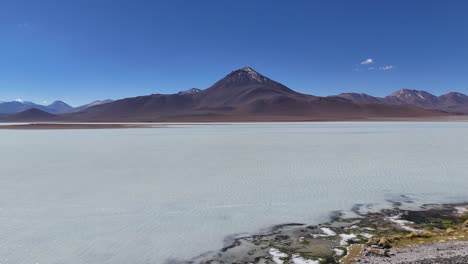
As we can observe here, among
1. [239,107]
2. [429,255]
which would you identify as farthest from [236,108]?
[429,255]

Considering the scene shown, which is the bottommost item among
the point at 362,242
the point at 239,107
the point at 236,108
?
the point at 362,242

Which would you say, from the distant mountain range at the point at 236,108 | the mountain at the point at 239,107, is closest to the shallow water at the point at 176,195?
the mountain at the point at 239,107

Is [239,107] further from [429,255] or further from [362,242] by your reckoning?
[429,255]

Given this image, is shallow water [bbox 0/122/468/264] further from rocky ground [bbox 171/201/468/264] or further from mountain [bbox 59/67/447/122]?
mountain [bbox 59/67/447/122]

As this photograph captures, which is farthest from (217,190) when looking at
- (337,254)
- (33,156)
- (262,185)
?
(33,156)

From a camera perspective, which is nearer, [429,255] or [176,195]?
[429,255]

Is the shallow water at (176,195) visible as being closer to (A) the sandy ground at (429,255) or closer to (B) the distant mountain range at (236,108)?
(A) the sandy ground at (429,255)

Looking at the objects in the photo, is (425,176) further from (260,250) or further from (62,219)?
(62,219)
